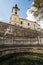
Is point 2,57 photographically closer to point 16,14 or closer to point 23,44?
point 23,44

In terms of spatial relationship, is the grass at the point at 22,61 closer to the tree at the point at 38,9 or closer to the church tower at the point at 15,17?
the tree at the point at 38,9

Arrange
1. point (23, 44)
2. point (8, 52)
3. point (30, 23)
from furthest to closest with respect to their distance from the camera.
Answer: point (30, 23)
point (23, 44)
point (8, 52)

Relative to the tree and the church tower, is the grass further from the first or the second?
the church tower

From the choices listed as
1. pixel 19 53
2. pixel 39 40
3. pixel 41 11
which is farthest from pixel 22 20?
pixel 41 11

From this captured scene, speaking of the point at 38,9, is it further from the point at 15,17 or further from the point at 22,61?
the point at 15,17

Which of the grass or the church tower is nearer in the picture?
the grass

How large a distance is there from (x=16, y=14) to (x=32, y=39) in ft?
122

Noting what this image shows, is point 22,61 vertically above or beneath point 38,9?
beneath

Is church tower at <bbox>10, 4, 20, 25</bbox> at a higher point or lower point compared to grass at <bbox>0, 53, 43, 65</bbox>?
higher

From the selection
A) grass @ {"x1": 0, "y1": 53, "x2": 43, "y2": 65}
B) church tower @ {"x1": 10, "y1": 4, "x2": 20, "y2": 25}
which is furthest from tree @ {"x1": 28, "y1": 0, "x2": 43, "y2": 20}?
church tower @ {"x1": 10, "y1": 4, "x2": 20, "y2": 25}

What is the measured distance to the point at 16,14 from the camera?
175 ft

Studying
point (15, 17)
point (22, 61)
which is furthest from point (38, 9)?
point (15, 17)

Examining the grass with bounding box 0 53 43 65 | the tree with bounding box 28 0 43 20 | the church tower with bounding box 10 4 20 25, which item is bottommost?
the grass with bounding box 0 53 43 65

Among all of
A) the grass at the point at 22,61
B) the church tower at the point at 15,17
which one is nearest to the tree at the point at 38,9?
the grass at the point at 22,61
